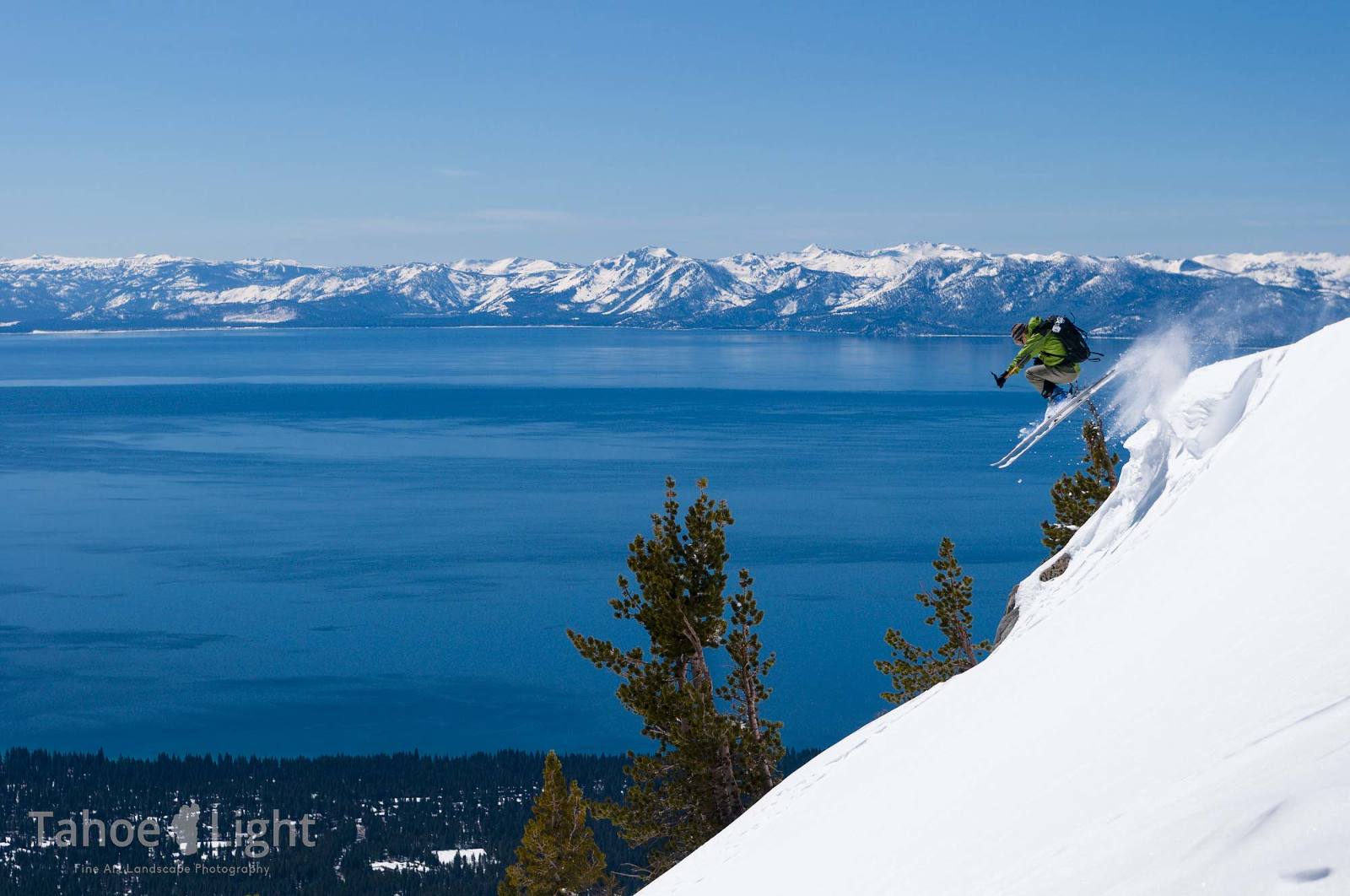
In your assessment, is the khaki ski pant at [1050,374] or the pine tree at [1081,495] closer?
the khaki ski pant at [1050,374]

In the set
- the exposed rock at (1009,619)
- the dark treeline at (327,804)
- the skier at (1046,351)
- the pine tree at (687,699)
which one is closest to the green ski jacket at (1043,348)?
the skier at (1046,351)

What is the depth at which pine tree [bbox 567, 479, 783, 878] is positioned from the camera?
68.4ft

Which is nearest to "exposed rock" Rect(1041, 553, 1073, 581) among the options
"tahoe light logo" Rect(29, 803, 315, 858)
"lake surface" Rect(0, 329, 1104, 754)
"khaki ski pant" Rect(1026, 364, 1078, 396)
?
"khaki ski pant" Rect(1026, 364, 1078, 396)

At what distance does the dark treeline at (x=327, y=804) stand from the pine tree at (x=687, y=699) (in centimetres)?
6190

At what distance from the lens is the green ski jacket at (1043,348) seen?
16.0 metres

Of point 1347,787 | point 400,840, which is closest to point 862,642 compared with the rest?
point 400,840

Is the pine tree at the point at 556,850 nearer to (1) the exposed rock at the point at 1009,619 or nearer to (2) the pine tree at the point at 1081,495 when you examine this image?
(1) the exposed rock at the point at 1009,619

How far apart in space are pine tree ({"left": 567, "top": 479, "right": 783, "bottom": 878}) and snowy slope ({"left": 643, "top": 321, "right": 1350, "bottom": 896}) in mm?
8111

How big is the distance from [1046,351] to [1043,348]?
0.07 m

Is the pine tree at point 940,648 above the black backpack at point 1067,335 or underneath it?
underneath

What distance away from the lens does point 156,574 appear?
385 ft

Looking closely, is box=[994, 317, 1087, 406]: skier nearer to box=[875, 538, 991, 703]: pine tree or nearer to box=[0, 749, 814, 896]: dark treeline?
box=[875, 538, 991, 703]: pine tree

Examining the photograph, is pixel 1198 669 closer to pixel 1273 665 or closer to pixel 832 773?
pixel 1273 665

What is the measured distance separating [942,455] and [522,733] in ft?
313
